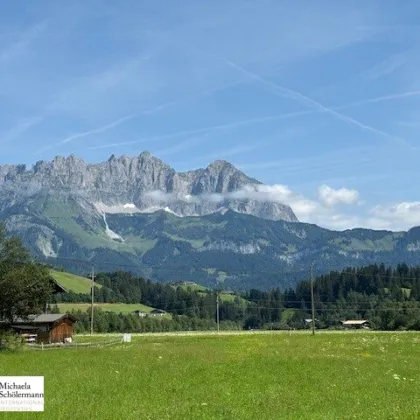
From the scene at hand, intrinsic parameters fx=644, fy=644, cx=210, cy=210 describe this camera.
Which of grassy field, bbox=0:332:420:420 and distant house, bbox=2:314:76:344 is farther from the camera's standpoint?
distant house, bbox=2:314:76:344

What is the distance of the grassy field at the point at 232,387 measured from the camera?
21484mm

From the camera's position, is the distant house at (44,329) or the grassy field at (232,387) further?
the distant house at (44,329)

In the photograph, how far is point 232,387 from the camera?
91.5ft

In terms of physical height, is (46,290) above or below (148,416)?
above

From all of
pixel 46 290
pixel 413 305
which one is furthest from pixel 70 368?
pixel 413 305

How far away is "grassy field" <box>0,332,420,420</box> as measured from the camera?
21.5m

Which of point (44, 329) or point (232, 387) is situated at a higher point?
point (232, 387)

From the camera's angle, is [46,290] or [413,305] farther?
[413,305]

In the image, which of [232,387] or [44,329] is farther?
[44,329]

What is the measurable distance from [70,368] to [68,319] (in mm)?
67363

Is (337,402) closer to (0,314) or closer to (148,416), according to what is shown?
(148,416)

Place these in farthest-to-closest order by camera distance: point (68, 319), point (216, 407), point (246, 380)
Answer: point (68, 319) < point (246, 380) < point (216, 407)

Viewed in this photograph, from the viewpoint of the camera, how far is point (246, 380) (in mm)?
30531

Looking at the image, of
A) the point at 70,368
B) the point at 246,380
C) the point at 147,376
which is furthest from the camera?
the point at 70,368
